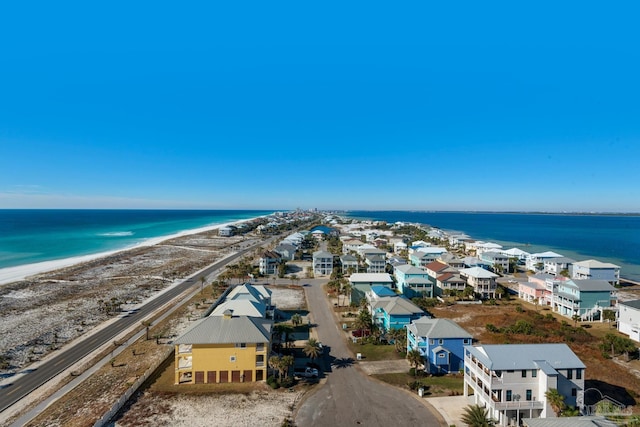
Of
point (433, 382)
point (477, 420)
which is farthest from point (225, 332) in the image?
point (477, 420)

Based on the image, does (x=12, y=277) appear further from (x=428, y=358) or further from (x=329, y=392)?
(x=428, y=358)

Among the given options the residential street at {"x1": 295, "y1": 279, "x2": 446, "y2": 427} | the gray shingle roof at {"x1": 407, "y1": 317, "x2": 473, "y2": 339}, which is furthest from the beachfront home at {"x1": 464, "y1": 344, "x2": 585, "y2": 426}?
the gray shingle roof at {"x1": 407, "y1": 317, "x2": 473, "y2": 339}

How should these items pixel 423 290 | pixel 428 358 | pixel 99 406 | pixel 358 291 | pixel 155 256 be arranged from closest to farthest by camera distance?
pixel 99 406
pixel 428 358
pixel 358 291
pixel 423 290
pixel 155 256

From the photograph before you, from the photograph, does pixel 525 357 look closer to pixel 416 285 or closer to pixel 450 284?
pixel 416 285

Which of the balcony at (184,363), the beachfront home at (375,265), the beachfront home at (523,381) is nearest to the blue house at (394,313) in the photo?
the beachfront home at (523,381)

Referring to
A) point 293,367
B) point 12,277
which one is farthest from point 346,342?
point 12,277

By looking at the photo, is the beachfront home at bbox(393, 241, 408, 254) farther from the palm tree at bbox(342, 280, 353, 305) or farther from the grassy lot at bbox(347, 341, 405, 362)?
the grassy lot at bbox(347, 341, 405, 362)
